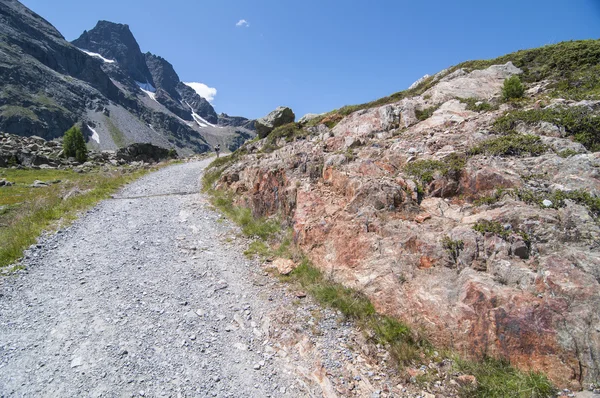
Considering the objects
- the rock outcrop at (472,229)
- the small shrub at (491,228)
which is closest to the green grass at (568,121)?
the rock outcrop at (472,229)

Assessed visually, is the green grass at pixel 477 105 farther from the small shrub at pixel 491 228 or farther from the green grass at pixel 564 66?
the small shrub at pixel 491 228

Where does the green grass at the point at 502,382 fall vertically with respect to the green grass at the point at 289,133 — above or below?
below

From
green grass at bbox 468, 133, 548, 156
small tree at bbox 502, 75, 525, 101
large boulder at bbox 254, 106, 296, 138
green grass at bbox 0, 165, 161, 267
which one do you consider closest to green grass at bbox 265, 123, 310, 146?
large boulder at bbox 254, 106, 296, 138

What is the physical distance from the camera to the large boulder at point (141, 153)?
60.3 metres

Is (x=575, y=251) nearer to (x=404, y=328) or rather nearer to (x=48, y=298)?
(x=404, y=328)

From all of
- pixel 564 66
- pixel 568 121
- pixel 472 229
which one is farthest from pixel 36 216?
pixel 564 66

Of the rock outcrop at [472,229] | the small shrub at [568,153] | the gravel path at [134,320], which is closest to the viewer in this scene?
the rock outcrop at [472,229]

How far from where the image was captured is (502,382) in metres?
5.37

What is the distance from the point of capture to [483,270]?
22.8 feet

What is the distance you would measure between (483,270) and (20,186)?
48.1 metres

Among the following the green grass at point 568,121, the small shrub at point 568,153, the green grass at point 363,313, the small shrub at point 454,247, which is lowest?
the green grass at point 363,313

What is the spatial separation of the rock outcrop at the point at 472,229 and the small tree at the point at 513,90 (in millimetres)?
717

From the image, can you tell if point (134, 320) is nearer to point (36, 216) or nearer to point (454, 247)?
point (454, 247)

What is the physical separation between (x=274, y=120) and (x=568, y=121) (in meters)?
31.9
